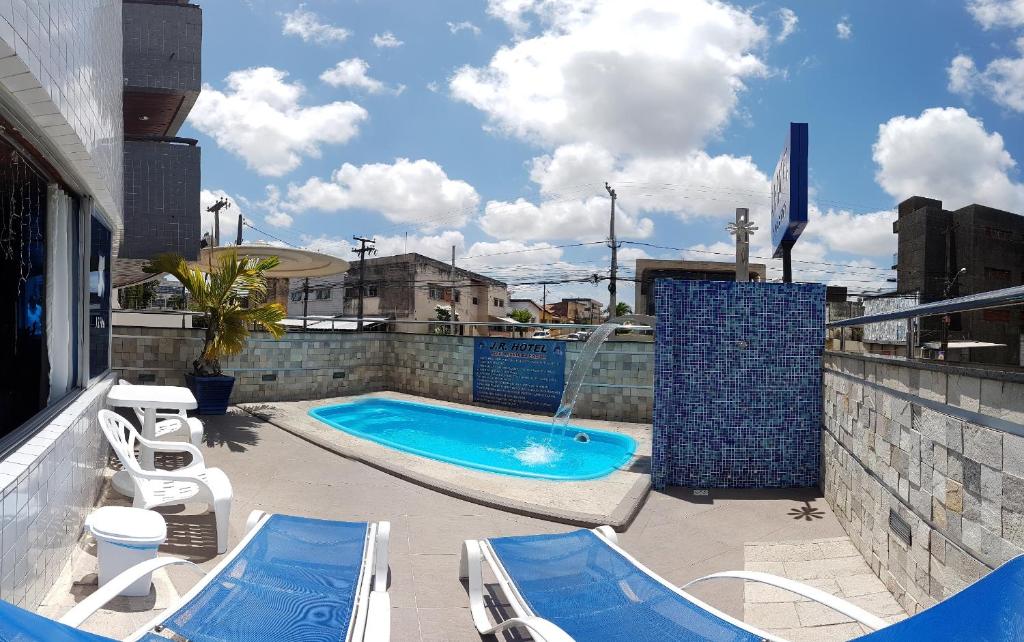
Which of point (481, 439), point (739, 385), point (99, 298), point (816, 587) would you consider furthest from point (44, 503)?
point (481, 439)

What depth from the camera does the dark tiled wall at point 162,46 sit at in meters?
8.42

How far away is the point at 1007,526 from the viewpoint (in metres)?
2.37

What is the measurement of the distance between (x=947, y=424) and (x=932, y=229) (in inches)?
913

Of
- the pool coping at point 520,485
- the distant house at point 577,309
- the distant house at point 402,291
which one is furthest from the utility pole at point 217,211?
the distant house at point 577,309

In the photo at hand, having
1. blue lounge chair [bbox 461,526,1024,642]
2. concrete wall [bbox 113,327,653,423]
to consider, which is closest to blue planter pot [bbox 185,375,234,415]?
concrete wall [bbox 113,327,653,423]

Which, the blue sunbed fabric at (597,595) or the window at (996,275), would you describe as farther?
the window at (996,275)

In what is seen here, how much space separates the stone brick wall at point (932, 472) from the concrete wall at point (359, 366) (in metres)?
5.16

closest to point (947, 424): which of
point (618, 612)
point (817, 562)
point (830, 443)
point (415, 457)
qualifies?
point (817, 562)

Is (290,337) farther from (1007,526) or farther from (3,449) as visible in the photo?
(1007,526)

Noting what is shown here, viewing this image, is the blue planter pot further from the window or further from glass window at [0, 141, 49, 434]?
the window

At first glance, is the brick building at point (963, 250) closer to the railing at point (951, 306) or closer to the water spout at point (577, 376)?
the water spout at point (577, 376)

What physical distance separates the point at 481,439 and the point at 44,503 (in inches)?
275

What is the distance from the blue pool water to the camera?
24.6 feet

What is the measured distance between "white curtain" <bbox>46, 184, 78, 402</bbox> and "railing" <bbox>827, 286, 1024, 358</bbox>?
18.4ft
